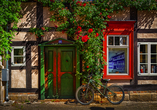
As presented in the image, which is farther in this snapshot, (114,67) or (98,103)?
(114,67)

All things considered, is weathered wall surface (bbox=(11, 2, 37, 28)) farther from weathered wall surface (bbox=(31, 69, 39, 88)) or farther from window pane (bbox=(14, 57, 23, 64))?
weathered wall surface (bbox=(31, 69, 39, 88))

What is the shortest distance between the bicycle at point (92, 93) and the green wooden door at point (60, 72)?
629 millimetres

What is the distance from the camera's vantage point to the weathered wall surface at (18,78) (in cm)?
608

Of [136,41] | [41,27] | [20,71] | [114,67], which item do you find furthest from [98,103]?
[41,27]

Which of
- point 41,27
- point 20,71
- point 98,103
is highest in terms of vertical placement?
point 41,27

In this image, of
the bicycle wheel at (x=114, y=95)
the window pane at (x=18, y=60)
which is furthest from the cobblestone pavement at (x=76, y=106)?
the window pane at (x=18, y=60)

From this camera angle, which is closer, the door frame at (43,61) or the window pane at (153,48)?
the door frame at (43,61)

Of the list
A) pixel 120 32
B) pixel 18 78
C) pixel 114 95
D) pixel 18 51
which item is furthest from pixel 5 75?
pixel 120 32

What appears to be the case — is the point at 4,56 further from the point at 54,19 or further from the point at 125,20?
the point at 125,20

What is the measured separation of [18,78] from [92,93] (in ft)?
10.1

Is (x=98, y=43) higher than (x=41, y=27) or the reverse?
the reverse

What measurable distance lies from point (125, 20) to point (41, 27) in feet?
11.3

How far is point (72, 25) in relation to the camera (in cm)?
603

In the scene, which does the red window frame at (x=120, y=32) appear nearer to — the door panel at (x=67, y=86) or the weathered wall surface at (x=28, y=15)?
the door panel at (x=67, y=86)
